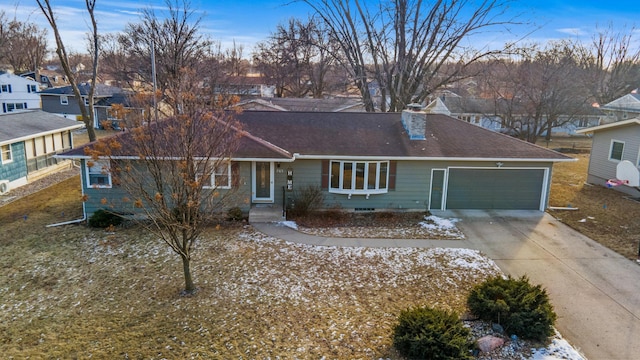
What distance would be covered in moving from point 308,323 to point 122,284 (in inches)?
193

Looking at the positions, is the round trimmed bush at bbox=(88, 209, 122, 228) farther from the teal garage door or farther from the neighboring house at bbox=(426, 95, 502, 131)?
the neighboring house at bbox=(426, 95, 502, 131)

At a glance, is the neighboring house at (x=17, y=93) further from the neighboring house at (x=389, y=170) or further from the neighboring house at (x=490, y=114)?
the neighboring house at (x=490, y=114)

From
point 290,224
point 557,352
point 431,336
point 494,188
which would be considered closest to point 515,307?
point 557,352

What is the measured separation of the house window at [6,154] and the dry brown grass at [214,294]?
6417 millimetres

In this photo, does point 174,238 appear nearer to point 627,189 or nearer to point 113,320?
point 113,320

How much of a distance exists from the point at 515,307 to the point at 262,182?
9.60 meters

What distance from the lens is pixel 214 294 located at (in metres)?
9.49

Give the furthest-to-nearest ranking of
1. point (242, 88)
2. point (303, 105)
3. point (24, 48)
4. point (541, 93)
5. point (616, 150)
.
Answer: point (24, 48) → point (242, 88) → point (303, 105) → point (541, 93) → point (616, 150)

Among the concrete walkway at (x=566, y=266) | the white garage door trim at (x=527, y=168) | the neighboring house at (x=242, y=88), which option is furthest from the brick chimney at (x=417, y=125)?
the neighboring house at (x=242, y=88)

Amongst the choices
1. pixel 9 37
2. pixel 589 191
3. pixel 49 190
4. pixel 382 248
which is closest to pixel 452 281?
pixel 382 248

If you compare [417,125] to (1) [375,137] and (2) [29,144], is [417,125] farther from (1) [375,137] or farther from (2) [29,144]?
(2) [29,144]

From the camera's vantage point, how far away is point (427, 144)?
16.4 metres

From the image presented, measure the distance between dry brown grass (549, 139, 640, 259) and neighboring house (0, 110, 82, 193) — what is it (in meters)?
22.9

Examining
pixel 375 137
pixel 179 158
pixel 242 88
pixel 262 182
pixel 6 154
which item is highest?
pixel 242 88
